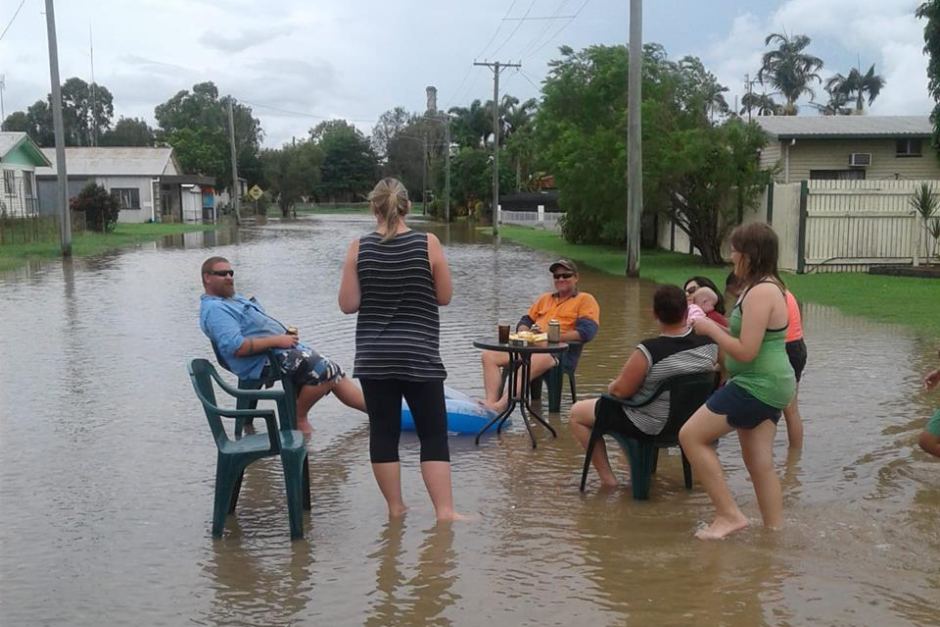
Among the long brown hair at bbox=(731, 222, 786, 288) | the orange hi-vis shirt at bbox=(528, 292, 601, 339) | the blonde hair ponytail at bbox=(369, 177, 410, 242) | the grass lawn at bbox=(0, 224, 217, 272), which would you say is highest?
the blonde hair ponytail at bbox=(369, 177, 410, 242)

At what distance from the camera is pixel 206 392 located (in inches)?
216

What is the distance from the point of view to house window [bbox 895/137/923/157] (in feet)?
100

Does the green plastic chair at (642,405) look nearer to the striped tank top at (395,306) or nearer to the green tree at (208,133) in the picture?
the striped tank top at (395,306)

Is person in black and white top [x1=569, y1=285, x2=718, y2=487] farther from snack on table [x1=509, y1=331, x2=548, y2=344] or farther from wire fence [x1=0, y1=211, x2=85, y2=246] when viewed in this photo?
wire fence [x1=0, y1=211, x2=85, y2=246]

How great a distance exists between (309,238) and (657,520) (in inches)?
1433

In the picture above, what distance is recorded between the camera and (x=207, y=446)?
24.1 ft

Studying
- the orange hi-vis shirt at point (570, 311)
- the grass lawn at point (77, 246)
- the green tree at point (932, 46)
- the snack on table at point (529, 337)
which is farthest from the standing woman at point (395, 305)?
the green tree at point (932, 46)

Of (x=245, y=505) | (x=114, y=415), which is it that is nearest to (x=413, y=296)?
(x=245, y=505)

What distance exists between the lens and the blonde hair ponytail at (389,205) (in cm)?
504

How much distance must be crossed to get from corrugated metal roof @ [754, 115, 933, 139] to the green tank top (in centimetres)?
2447

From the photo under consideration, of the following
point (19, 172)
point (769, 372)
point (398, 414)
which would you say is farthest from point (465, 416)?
point (19, 172)

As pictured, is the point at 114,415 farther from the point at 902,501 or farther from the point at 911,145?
the point at 911,145

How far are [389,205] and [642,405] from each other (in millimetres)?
1832

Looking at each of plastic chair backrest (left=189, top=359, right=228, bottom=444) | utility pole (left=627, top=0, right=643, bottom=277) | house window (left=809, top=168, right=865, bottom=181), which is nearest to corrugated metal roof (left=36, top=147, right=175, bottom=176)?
house window (left=809, top=168, right=865, bottom=181)
